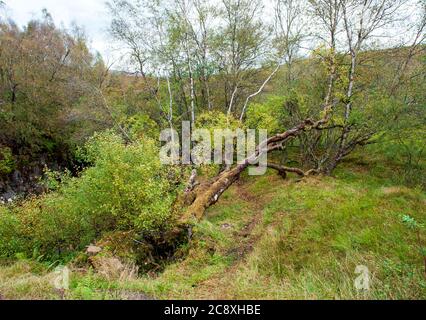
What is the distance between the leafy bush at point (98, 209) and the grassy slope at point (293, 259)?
4.79 feet

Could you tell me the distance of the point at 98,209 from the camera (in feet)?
25.0

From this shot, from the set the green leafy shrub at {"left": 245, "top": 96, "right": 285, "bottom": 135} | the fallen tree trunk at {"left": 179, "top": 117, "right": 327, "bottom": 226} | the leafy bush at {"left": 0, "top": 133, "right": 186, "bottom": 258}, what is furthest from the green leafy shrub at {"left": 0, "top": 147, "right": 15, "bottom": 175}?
the green leafy shrub at {"left": 245, "top": 96, "right": 285, "bottom": 135}

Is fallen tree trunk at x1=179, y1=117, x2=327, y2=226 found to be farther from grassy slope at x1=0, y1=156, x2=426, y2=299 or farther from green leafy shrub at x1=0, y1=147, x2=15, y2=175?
green leafy shrub at x1=0, y1=147, x2=15, y2=175

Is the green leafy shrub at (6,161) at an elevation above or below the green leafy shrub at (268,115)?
below

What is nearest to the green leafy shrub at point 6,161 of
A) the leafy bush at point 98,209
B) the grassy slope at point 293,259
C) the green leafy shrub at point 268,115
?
the leafy bush at point 98,209

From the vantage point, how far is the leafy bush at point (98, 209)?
7.04 m

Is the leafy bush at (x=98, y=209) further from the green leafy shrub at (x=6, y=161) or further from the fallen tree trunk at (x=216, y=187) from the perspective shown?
the green leafy shrub at (x=6, y=161)

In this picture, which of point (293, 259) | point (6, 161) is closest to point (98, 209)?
point (293, 259)

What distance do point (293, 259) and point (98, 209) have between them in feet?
16.9

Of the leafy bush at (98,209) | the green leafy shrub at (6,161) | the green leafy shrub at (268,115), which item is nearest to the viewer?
the leafy bush at (98,209)

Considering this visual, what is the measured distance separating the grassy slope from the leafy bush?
1.46 m

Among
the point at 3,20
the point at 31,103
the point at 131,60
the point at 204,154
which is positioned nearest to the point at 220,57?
the point at 131,60

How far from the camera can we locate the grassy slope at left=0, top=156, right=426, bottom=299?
4238 millimetres

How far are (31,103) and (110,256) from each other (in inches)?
683
